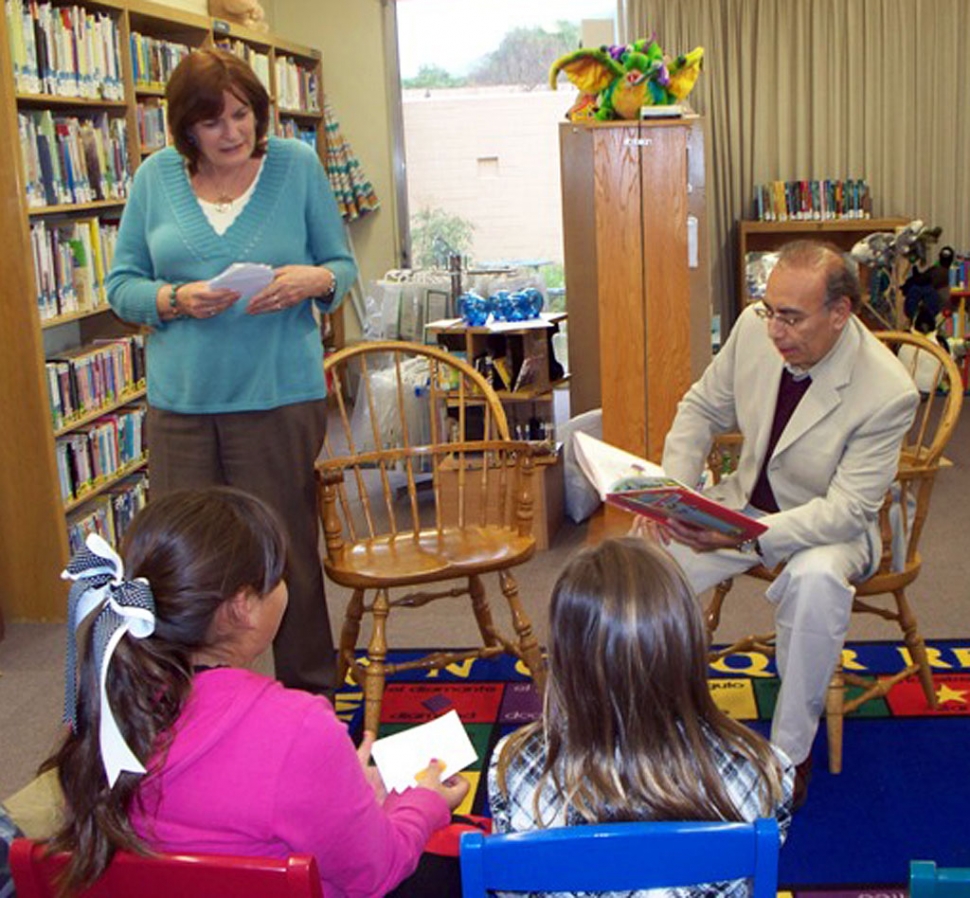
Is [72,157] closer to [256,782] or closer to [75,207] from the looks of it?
[75,207]

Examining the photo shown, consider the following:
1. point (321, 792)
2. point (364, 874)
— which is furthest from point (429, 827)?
point (321, 792)

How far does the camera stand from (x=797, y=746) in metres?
2.40

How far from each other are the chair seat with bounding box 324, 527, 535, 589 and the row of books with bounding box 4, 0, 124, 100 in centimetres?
175

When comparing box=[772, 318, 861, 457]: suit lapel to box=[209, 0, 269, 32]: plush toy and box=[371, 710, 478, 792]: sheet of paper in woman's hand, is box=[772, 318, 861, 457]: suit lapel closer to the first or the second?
box=[371, 710, 478, 792]: sheet of paper in woman's hand

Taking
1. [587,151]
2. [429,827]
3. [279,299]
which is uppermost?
[587,151]

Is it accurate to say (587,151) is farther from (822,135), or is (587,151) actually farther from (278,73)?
(822,135)

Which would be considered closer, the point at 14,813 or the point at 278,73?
the point at 14,813

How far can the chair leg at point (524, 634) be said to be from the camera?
2.82 meters

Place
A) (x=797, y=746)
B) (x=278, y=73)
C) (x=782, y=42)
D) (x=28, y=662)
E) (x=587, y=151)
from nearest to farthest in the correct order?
(x=797, y=746), (x=28, y=662), (x=587, y=151), (x=278, y=73), (x=782, y=42)

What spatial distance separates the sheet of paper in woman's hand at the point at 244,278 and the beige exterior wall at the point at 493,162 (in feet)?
15.6

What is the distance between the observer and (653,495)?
2.28 m

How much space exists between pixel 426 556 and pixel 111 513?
1687 mm

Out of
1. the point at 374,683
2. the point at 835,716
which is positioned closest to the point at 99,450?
the point at 374,683

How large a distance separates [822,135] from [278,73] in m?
2.90
